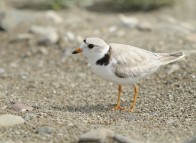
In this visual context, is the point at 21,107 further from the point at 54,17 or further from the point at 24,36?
the point at 54,17

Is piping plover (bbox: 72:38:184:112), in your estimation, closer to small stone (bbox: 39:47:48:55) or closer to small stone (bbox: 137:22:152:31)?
small stone (bbox: 39:47:48:55)

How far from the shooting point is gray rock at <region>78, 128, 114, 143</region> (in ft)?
15.6

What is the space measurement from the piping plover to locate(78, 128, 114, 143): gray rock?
1.08 metres

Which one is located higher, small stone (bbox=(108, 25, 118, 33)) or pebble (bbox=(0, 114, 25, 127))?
small stone (bbox=(108, 25, 118, 33))

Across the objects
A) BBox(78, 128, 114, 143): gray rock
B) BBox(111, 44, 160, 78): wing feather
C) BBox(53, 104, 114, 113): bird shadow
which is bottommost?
BBox(53, 104, 114, 113): bird shadow

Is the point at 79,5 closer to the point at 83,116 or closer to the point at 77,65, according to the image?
the point at 77,65

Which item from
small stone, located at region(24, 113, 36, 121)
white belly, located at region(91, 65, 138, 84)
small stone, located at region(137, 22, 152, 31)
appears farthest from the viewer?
small stone, located at region(137, 22, 152, 31)

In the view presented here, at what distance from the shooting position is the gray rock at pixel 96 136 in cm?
475

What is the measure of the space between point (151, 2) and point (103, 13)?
1227mm

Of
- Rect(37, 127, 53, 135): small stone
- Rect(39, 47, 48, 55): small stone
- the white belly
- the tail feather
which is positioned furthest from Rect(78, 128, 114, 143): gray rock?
Rect(39, 47, 48, 55): small stone

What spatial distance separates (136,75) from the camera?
5.92 metres

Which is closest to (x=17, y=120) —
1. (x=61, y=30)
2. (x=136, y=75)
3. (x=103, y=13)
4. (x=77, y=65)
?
(x=136, y=75)

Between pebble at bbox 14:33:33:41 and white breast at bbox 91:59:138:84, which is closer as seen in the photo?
white breast at bbox 91:59:138:84

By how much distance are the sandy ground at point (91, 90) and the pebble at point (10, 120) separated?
0.08 metres
